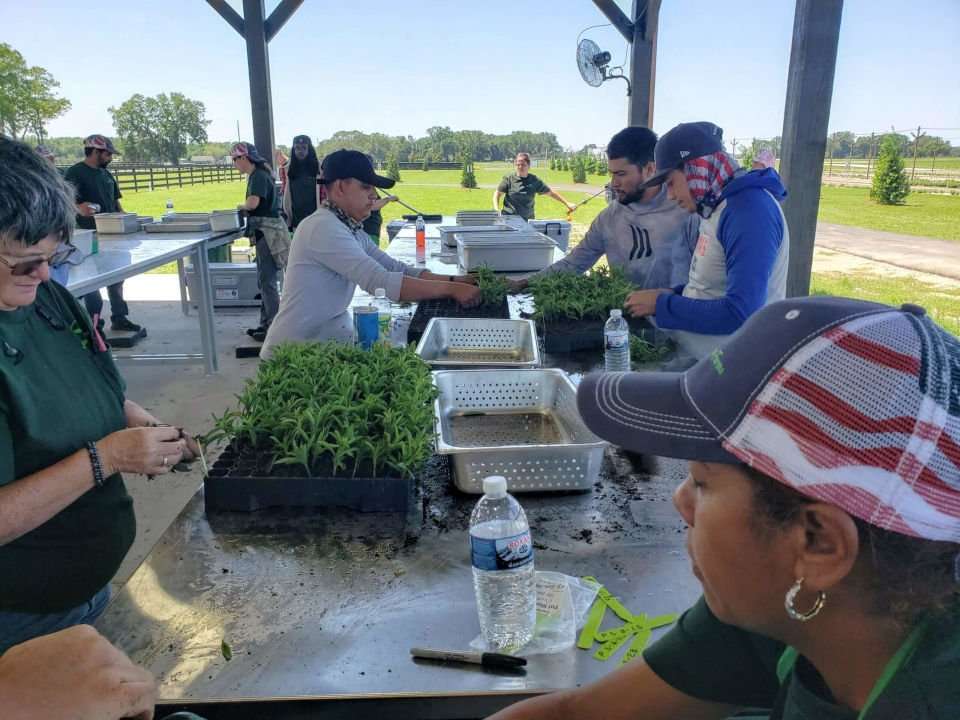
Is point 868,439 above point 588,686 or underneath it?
above

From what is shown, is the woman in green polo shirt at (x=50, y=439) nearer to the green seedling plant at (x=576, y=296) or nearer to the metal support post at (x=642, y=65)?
the green seedling plant at (x=576, y=296)

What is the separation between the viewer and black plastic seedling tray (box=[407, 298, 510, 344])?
357 cm

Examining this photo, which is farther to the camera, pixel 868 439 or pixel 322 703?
pixel 322 703

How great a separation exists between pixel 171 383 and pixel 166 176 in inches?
1040

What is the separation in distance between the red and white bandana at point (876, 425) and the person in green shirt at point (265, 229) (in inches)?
287

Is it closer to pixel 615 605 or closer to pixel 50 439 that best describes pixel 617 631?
pixel 615 605

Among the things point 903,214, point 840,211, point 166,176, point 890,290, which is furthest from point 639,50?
point 166,176

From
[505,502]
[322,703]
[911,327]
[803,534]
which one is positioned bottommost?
[322,703]

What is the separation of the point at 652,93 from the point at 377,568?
7994mm

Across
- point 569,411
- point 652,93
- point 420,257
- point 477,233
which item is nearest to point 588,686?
point 569,411

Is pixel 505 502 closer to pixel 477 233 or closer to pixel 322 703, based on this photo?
pixel 322 703

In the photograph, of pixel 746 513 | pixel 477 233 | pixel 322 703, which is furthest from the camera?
pixel 477 233

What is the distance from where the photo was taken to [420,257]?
5762 mm

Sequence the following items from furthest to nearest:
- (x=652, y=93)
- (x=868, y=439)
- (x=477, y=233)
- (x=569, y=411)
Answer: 1. (x=652, y=93)
2. (x=477, y=233)
3. (x=569, y=411)
4. (x=868, y=439)
